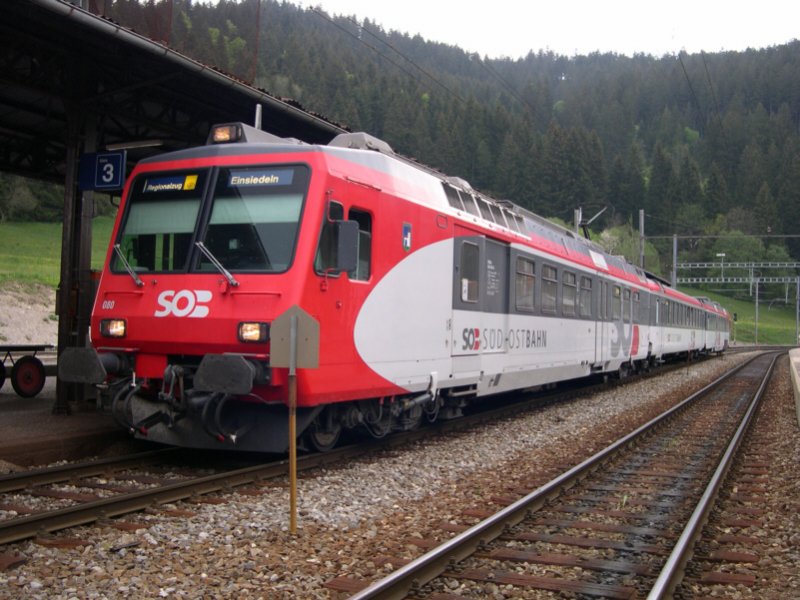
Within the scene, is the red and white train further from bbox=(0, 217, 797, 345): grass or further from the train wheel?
bbox=(0, 217, 797, 345): grass

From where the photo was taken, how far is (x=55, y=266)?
4597cm

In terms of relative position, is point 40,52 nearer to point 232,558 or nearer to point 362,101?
point 232,558

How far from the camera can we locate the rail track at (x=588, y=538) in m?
4.99

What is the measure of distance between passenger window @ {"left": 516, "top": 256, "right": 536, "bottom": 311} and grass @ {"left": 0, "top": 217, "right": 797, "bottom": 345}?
95.2ft

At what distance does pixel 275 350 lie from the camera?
6.13m

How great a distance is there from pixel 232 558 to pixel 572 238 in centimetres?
1297

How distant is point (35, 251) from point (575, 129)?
5656 cm

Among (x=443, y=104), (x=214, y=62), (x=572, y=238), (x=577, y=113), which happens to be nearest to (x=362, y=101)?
(x=443, y=104)

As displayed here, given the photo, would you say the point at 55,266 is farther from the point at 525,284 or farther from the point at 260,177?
the point at 260,177

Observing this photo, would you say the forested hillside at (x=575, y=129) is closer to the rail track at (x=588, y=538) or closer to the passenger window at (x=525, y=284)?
the passenger window at (x=525, y=284)

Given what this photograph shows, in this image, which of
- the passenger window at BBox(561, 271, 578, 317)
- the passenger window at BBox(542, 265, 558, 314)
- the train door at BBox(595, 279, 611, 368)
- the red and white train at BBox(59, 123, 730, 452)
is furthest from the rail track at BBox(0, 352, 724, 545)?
the train door at BBox(595, 279, 611, 368)

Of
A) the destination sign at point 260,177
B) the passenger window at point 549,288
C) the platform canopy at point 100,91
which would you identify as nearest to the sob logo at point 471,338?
the passenger window at point 549,288

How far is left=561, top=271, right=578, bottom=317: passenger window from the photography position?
597 inches

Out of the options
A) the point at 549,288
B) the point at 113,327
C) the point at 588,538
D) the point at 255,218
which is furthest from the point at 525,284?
the point at 588,538
